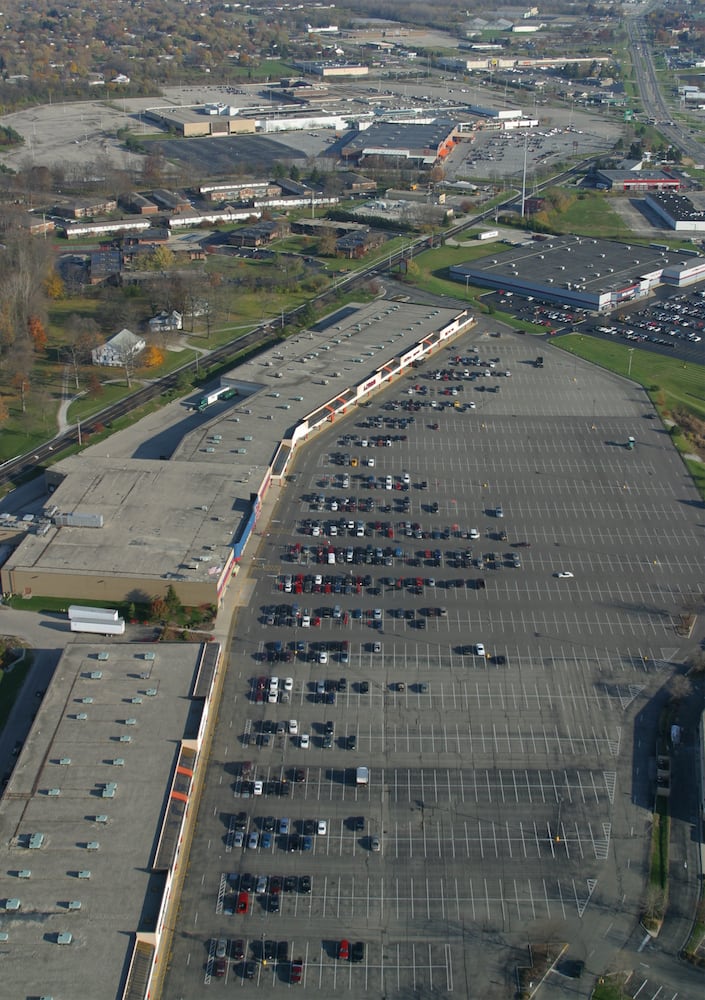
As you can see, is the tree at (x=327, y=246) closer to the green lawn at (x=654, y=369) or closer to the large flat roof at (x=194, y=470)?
the large flat roof at (x=194, y=470)

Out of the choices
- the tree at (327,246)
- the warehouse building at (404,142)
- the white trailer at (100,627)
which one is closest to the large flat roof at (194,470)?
the white trailer at (100,627)

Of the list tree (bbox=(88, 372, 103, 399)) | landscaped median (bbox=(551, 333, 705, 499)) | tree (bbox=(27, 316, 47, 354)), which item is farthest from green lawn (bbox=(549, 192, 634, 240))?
tree (bbox=(88, 372, 103, 399))

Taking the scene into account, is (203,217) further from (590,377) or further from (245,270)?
(590,377)

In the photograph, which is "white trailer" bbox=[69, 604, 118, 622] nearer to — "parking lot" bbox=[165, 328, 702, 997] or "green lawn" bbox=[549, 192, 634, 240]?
"parking lot" bbox=[165, 328, 702, 997]

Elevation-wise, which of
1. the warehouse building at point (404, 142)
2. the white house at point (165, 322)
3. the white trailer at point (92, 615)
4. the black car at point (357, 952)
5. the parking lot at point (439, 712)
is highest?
the warehouse building at point (404, 142)

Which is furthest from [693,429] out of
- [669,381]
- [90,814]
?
[90,814]
